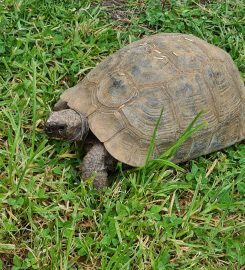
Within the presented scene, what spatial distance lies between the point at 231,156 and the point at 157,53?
35.7 inches

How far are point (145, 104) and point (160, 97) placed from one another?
0.11 metres

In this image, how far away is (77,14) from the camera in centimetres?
452

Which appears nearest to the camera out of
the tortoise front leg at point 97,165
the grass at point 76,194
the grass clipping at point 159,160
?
the grass at point 76,194

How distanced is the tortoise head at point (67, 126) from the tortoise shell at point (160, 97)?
0.20 feet

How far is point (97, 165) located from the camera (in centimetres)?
346

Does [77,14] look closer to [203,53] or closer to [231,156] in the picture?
[203,53]

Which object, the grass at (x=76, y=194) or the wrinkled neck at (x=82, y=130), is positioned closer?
the grass at (x=76, y=194)

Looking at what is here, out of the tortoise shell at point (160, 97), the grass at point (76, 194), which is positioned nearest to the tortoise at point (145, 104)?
the tortoise shell at point (160, 97)

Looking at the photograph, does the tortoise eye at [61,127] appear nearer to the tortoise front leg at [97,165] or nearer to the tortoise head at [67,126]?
the tortoise head at [67,126]

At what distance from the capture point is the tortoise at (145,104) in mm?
3500

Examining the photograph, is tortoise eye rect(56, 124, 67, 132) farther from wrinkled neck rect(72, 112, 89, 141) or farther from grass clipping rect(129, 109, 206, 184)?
grass clipping rect(129, 109, 206, 184)

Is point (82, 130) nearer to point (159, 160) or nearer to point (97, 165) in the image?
point (97, 165)

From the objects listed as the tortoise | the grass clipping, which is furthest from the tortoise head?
the grass clipping

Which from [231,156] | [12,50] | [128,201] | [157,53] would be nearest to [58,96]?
[12,50]
